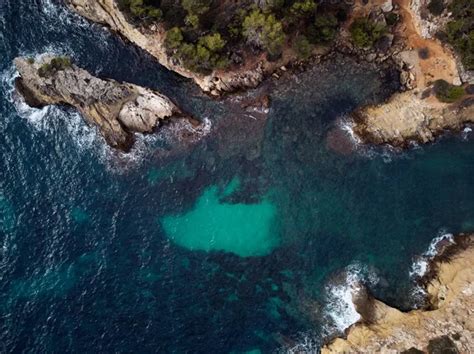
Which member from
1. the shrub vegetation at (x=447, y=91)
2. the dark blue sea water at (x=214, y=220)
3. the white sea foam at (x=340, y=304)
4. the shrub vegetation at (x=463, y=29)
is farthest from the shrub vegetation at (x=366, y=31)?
the white sea foam at (x=340, y=304)

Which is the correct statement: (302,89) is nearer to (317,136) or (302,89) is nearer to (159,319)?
(317,136)

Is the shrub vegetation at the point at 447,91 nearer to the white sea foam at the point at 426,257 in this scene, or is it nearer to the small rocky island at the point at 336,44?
the small rocky island at the point at 336,44

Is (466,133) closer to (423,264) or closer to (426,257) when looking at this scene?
(426,257)

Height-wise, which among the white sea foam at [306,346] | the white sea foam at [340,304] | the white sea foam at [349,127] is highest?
the white sea foam at [349,127]

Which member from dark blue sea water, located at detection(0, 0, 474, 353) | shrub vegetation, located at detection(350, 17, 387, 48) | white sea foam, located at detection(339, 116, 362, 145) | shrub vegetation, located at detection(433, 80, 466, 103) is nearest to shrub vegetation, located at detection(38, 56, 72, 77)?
dark blue sea water, located at detection(0, 0, 474, 353)

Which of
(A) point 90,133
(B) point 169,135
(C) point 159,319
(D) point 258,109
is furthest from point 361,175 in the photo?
(A) point 90,133

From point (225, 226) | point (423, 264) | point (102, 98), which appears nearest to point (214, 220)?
point (225, 226)
